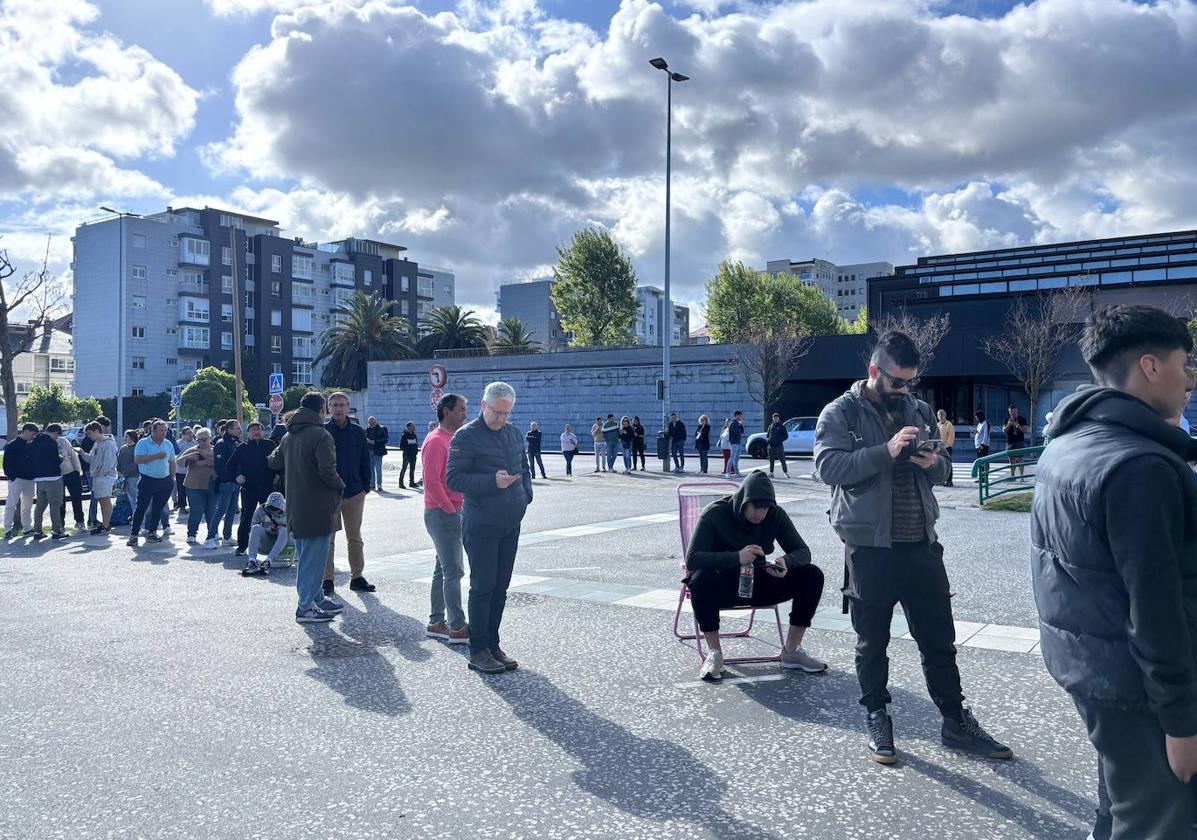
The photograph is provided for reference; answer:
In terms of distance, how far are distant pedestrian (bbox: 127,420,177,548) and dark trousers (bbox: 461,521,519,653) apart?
8747mm

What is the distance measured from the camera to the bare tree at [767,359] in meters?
37.1

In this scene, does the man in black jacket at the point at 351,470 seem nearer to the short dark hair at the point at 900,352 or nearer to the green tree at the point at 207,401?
the short dark hair at the point at 900,352

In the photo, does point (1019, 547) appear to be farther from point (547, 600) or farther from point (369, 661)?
point (369, 661)

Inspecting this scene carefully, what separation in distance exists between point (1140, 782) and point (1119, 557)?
563 mm

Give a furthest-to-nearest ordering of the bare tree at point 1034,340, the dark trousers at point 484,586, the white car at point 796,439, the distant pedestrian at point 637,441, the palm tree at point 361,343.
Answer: the palm tree at point 361,343
the bare tree at point 1034,340
the white car at point 796,439
the distant pedestrian at point 637,441
the dark trousers at point 484,586

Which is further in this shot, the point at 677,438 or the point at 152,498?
the point at 677,438

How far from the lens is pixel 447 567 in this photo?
6.71 metres

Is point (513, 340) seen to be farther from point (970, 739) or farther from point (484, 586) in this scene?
point (970, 739)

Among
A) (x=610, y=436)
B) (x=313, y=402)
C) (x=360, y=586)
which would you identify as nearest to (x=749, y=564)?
(x=313, y=402)

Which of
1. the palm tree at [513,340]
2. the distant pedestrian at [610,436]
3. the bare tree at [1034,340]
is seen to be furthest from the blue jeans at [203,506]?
the palm tree at [513,340]

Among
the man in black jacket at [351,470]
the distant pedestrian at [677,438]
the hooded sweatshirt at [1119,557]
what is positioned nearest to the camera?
the hooded sweatshirt at [1119,557]

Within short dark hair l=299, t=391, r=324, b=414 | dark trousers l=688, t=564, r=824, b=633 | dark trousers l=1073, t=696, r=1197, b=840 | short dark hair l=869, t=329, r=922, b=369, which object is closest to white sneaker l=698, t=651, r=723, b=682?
dark trousers l=688, t=564, r=824, b=633

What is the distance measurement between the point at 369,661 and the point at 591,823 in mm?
2958

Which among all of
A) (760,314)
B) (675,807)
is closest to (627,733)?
(675,807)
